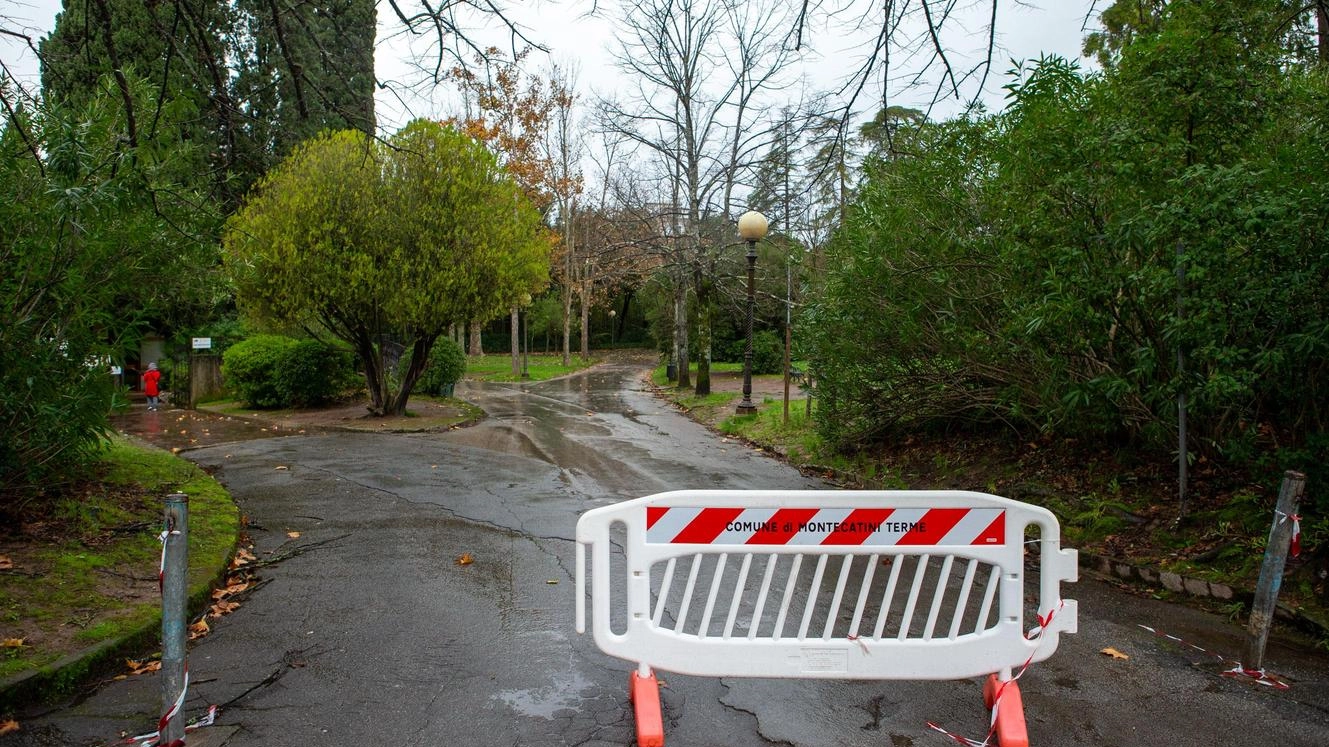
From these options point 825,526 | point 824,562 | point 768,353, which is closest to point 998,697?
point 824,562

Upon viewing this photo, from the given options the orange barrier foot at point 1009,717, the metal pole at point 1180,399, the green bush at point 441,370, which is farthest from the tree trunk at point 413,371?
the orange barrier foot at point 1009,717

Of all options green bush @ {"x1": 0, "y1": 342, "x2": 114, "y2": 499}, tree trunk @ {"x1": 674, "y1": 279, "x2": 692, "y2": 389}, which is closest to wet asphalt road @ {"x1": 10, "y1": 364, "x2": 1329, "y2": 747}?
green bush @ {"x1": 0, "y1": 342, "x2": 114, "y2": 499}

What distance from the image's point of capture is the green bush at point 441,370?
2395 centimetres

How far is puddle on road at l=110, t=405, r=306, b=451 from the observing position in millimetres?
14991

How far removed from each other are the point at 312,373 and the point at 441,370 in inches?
154

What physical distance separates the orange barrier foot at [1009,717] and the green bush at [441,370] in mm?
21679

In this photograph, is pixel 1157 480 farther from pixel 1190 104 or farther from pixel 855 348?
pixel 855 348

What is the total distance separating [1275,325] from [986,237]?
339 centimetres

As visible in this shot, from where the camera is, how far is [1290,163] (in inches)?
231

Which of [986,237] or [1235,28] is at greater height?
[1235,28]

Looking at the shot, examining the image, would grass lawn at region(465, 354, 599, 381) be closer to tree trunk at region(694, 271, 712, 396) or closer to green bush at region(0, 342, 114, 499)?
tree trunk at region(694, 271, 712, 396)

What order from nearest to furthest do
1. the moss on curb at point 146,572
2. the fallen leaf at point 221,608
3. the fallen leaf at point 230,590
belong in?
the moss on curb at point 146,572, the fallen leaf at point 221,608, the fallen leaf at point 230,590

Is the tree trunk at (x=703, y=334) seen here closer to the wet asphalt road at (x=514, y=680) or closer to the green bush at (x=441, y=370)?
the green bush at (x=441, y=370)

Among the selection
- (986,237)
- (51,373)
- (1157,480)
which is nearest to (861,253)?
(986,237)
